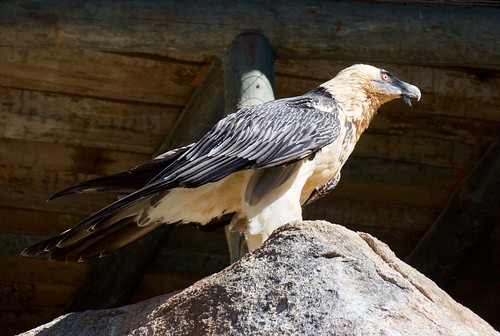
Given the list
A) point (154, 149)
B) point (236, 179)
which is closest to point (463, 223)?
point (154, 149)

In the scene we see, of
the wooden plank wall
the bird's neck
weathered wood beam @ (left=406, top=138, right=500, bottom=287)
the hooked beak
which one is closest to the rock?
the bird's neck

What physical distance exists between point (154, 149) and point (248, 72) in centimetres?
142

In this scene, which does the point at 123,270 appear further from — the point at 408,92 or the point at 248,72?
the point at 408,92

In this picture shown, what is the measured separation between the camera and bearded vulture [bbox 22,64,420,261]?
5074 mm

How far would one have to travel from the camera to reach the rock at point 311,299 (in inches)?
140

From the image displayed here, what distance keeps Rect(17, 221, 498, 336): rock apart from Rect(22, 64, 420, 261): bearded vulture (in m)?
1.01

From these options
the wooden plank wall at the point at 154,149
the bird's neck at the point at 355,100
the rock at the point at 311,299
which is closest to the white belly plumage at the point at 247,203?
the bird's neck at the point at 355,100

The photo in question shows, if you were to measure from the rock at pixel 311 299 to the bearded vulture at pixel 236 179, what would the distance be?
101 centimetres

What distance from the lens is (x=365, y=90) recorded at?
593cm

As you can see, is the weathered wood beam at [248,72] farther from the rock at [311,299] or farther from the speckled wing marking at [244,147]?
the rock at [311,299]

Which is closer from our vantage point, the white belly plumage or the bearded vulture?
the bearded vulture

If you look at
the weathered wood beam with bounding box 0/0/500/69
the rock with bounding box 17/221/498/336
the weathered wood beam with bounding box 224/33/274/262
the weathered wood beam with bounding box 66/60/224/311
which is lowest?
the rock with bounding box 17/221/498/336

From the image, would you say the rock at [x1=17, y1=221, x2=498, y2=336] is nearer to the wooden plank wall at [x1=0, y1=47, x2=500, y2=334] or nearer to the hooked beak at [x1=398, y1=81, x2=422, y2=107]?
the hooked beak at [x1=398, y1=81, x2=422, y2=107]

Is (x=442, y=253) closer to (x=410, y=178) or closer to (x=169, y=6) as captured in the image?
(x=410, y=178)
